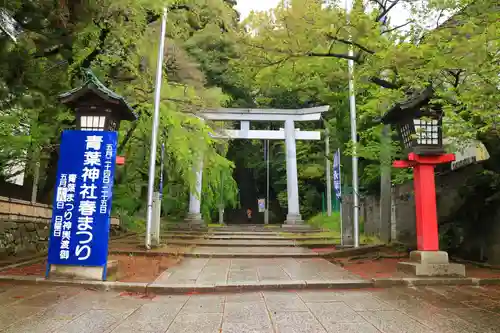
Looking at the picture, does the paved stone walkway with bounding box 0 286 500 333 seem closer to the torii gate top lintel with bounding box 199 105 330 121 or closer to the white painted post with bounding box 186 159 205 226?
the white painted post with bounding box 186 159 205 226

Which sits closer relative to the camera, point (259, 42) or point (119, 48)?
point (259, 42)

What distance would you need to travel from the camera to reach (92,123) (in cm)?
714

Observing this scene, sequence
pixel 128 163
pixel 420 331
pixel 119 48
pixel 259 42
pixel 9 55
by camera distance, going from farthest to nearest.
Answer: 1. pixel 128 163
2. pixel 119 48
3. pixel 259 42
4. pixel 9 55
5. pixel 420 331

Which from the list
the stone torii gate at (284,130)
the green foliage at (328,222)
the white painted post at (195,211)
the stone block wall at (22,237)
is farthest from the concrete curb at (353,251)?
the white painted post at (195,211)

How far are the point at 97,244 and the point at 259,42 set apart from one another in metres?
5.50

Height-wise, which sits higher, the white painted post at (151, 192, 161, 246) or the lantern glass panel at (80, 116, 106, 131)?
the lantern glass panel at (80, 116, 106, 131)

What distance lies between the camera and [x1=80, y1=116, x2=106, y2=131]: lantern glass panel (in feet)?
23.3

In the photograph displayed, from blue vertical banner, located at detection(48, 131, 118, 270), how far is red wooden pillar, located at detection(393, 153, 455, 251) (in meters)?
6.22

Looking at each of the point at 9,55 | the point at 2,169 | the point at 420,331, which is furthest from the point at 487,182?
the point at 2,169

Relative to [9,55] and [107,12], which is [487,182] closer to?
[107,12]

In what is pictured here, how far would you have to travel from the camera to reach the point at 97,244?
6.52 meters

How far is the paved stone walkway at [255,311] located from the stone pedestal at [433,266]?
0.86m

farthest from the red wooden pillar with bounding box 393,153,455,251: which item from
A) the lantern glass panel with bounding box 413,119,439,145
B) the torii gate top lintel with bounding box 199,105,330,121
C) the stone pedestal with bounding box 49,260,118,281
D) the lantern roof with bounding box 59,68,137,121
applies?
the torii gate top lintel with bounding box 199,105,330,121

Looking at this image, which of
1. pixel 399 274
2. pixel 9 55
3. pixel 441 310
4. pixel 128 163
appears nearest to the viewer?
pixel 441 310
